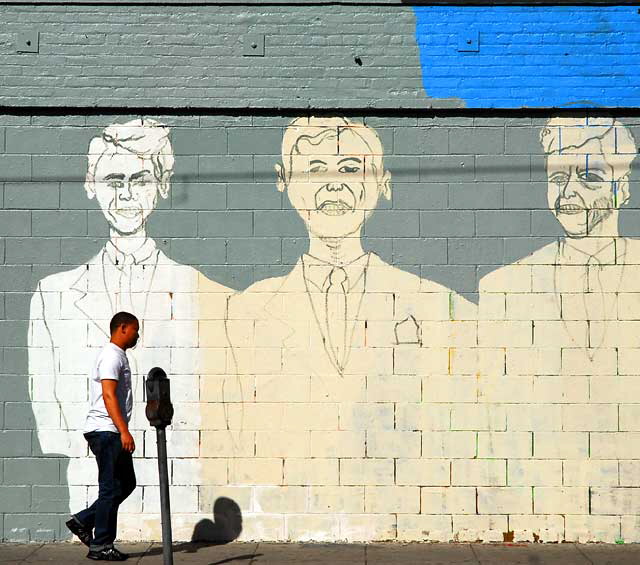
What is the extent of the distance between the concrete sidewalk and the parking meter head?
4.91 feet

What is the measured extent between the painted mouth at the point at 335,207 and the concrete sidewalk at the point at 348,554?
2662 millimetres

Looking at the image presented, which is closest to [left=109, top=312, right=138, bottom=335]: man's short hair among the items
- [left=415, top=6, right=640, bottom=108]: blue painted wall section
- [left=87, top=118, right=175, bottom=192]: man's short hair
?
[left=87, top=118, right=175, bottom=192]: man's short hair

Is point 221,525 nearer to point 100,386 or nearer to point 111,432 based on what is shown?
point 111,432

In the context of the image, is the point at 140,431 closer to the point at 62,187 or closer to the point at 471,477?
the point at 62,187

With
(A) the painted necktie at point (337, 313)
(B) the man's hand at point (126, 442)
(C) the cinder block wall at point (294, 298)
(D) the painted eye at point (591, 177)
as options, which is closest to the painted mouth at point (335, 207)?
(C) the cinder block wall at point (294, 298)

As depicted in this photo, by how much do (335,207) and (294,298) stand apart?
2.65 ft

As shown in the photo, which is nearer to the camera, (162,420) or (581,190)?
(162,420)

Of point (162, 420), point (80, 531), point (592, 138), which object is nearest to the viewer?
point (162, 420)

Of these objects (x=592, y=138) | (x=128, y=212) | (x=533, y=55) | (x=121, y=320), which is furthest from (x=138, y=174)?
(x=592, y=138)

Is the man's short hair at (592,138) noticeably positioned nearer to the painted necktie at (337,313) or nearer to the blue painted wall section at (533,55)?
the blue painted wall section at (533,55)

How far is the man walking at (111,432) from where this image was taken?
715 centimetres

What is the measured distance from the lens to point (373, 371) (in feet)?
26.2

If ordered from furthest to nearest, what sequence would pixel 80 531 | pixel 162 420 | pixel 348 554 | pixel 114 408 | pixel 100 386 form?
1. pixel 348 554
2. pixel 80 531
3. pixel 100 386
4. pixel 114 408
5. pixel 162 420

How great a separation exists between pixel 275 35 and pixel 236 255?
1832 mm
